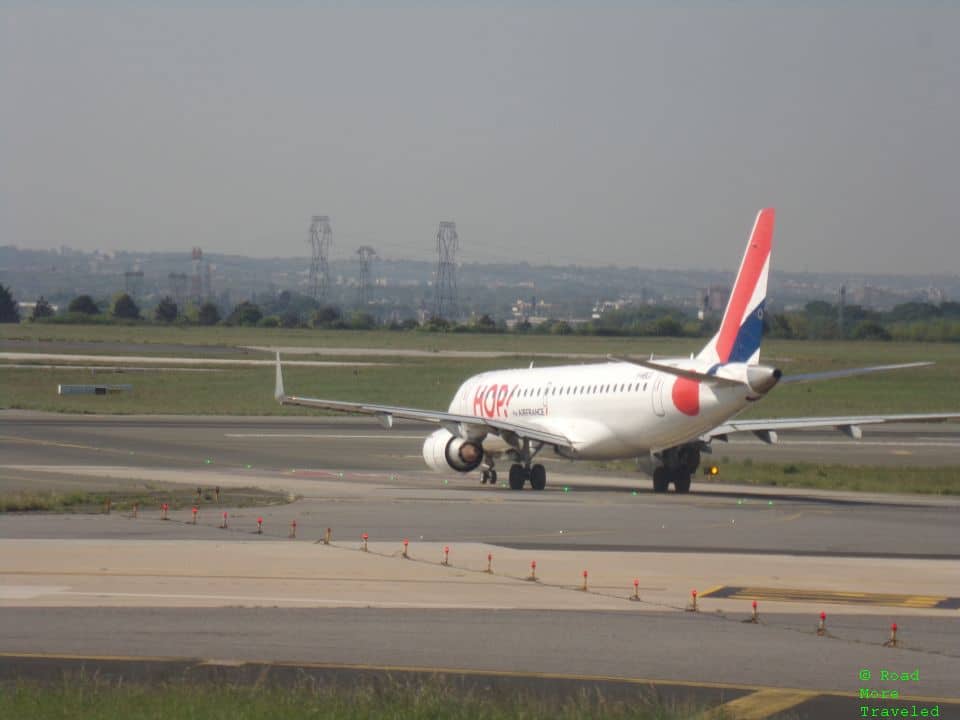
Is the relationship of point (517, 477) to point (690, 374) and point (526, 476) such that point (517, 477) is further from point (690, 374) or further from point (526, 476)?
point (690, 374)

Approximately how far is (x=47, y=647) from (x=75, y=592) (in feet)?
14.1

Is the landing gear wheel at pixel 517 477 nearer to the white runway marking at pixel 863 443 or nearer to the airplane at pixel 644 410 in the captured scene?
the airplane at pixel 644 410

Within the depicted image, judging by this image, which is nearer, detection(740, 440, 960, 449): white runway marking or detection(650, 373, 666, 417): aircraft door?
detection(650, 373, 666, 417): aircraft door

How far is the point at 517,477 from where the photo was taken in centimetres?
4525

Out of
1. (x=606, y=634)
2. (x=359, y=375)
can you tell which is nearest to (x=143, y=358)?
(x=359, y=375)

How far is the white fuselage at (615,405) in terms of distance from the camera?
132 feet

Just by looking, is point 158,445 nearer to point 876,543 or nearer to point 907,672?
point 876,543

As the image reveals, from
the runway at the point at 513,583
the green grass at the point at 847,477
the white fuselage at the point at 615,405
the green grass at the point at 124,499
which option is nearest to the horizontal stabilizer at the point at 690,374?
the white fuselage at the point at 615,405

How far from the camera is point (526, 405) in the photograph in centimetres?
4838

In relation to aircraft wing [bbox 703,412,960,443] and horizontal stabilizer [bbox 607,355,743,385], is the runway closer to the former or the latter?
aircraft wing [bbox 703,412,960,443]

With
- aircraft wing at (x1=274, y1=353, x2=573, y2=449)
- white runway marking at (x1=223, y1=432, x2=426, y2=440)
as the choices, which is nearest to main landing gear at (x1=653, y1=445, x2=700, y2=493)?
aircraft wing at (x1=274, y1=353, x2=573, y2=449)

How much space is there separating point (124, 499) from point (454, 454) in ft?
38.7

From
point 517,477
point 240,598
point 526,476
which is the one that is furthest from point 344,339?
point 240,598

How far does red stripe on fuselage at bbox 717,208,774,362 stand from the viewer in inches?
1563
